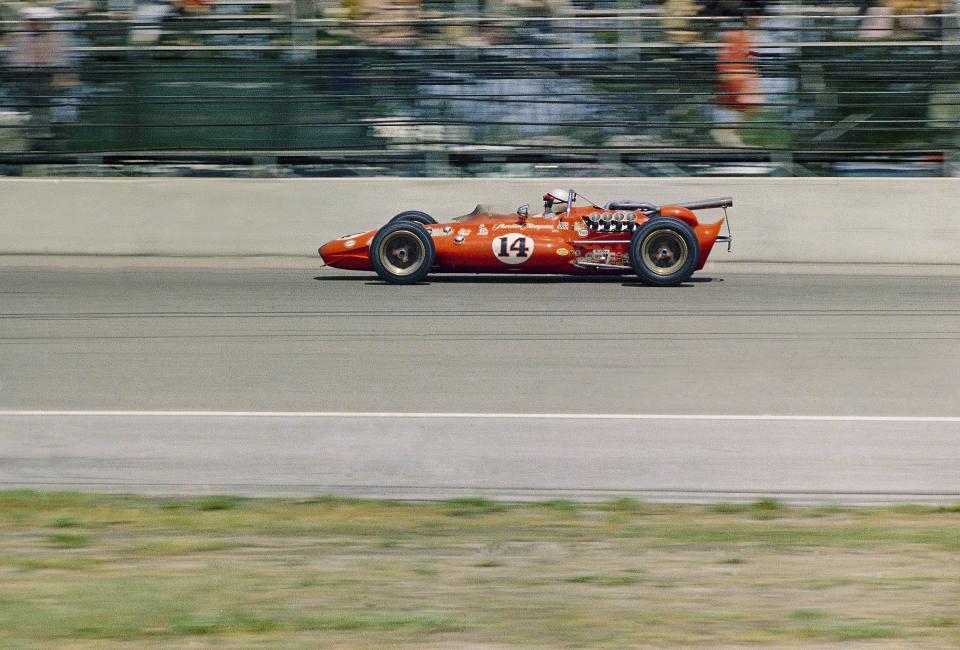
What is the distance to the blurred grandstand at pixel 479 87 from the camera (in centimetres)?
1412

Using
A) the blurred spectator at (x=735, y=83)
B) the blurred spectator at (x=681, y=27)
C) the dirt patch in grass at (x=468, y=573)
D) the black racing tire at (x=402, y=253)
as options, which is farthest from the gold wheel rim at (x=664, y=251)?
the dirt patch in grass at (x=468, y=573)

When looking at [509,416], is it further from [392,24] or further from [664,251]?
[392,24]

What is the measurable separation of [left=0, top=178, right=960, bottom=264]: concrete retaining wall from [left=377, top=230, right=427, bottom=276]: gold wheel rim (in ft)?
6.50

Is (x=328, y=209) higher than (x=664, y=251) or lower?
higher

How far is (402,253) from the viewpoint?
38.8ft

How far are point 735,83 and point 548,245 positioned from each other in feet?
12.8

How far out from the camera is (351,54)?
47.3 feet

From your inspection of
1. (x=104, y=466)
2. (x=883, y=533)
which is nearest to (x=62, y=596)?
(x=104, y=466)

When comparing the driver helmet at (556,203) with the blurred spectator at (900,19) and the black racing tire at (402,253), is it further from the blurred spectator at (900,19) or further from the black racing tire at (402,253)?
the blurred spectator at (900,19)

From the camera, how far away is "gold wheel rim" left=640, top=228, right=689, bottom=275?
11.7 metres

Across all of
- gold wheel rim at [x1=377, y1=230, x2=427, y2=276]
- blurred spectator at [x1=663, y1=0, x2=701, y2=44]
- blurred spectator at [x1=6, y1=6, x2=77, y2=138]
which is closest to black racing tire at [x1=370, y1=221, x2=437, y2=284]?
gold wheel rim at [x1=377, y1=230, x2=427, y2=276]

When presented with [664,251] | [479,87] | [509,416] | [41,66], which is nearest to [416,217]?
[479,87]

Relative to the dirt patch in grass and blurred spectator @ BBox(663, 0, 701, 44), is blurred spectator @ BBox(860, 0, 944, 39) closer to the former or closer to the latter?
blurred spectator @ BBox(663, 0, 701, 44)

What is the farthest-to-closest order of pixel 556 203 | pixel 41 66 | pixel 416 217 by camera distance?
pixel 41 66 < pixel 416 217 < pixel 556 203
